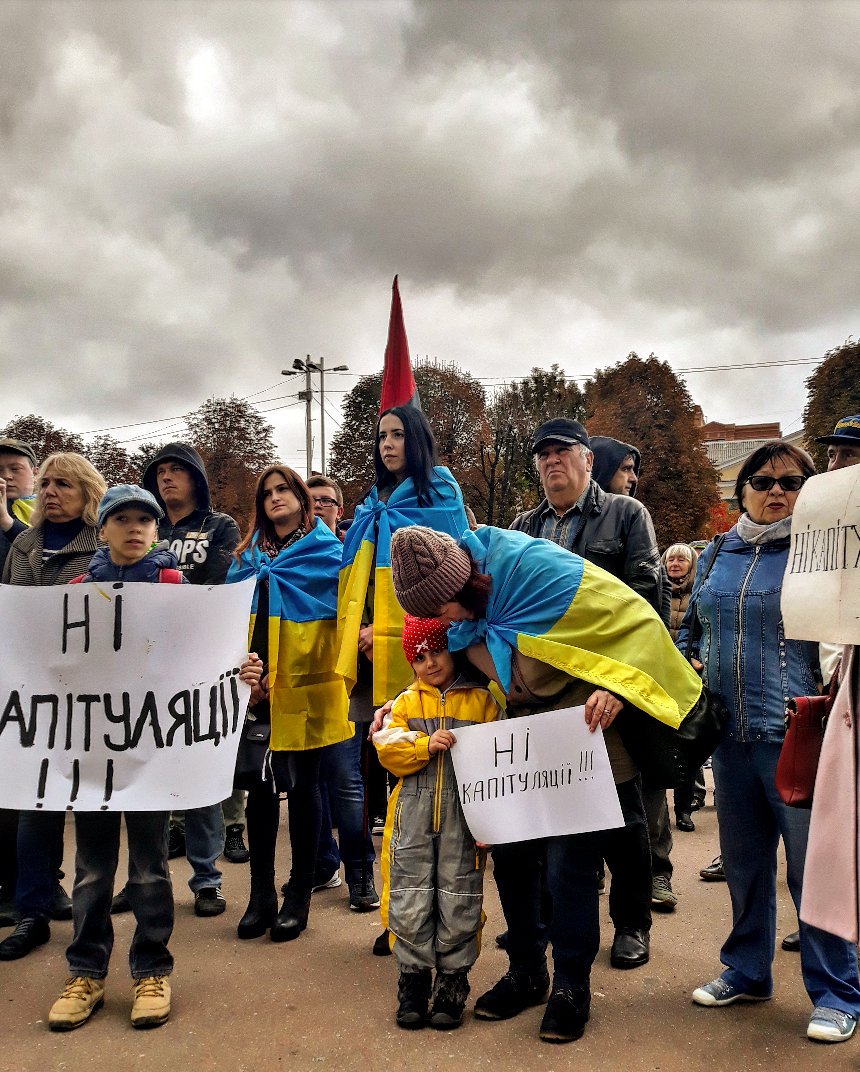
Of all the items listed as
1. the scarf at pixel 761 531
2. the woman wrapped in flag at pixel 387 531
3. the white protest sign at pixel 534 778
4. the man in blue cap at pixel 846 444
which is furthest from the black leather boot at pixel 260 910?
the man in blue cap at pixel 846 444

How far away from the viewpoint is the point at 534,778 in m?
3.29

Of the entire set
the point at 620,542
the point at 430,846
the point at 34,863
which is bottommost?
the point at 34,863

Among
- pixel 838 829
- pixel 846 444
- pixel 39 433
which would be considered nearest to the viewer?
pixel 838 829

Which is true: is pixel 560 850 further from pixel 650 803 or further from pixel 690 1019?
pixel 650 803

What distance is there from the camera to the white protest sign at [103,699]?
11.6 feet

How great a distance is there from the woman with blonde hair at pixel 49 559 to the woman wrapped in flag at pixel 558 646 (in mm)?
1975

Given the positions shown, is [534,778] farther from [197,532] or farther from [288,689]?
[197,532]

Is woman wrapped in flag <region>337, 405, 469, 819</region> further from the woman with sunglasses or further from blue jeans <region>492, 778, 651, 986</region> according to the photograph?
the woman with sunglasses

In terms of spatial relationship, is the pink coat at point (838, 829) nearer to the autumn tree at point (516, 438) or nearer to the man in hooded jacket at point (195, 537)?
the man in hooded jacket at point (195, 537)

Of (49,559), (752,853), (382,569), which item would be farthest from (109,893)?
(752,853)

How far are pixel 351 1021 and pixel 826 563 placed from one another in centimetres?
231

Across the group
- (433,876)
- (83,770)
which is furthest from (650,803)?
(83,770)

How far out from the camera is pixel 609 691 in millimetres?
3146

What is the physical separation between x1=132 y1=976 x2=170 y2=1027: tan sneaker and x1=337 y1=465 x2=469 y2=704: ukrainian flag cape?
1478 millimetres
